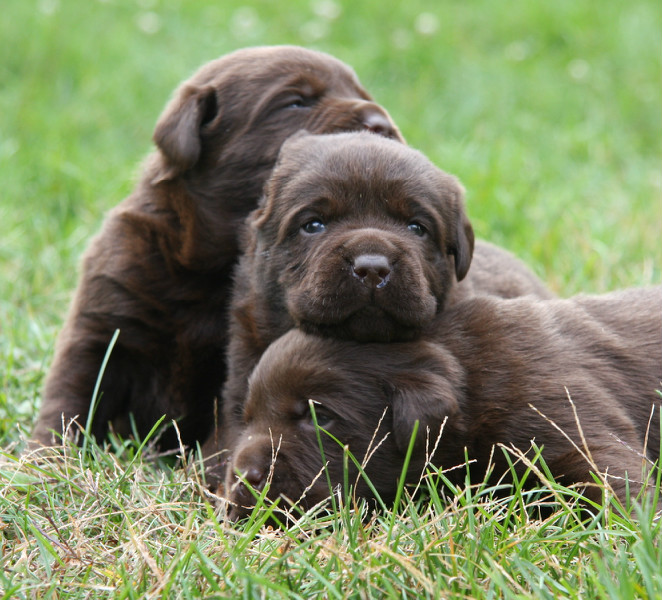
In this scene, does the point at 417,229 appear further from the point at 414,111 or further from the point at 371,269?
the point at 414,111

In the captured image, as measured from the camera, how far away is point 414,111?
8523mm

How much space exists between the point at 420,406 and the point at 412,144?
16.8 feet

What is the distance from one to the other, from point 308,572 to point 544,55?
8.20 m

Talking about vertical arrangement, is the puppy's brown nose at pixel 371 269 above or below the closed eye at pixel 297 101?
below

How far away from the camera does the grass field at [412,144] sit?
2.38 metres

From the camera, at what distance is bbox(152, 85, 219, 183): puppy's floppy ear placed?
3.98 meters

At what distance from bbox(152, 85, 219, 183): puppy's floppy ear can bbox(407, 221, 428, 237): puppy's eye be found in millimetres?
1148

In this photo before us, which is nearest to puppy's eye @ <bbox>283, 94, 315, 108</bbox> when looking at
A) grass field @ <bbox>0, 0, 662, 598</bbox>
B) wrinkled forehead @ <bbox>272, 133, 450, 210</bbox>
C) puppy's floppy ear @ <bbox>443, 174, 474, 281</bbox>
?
wrinkled forehead @ <bbox>272, 133, 450, 210</bbox>

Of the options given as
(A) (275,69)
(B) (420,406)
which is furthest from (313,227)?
(A) (275,69)

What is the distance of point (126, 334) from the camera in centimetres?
389

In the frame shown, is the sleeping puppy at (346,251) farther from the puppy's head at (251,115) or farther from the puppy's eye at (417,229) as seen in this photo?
the puppy's head at (251,115)

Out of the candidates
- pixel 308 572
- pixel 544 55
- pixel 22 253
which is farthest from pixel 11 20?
pixel 308 572

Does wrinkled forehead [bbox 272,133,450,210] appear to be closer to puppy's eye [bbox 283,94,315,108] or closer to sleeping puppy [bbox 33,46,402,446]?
sleeping puppy [bbox 33,46,402,446]

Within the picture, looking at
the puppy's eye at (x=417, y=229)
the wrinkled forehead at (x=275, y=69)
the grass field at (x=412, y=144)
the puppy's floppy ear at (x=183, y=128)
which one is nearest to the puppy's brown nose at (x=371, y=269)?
the puppy's eye at (x=417, y=229)
